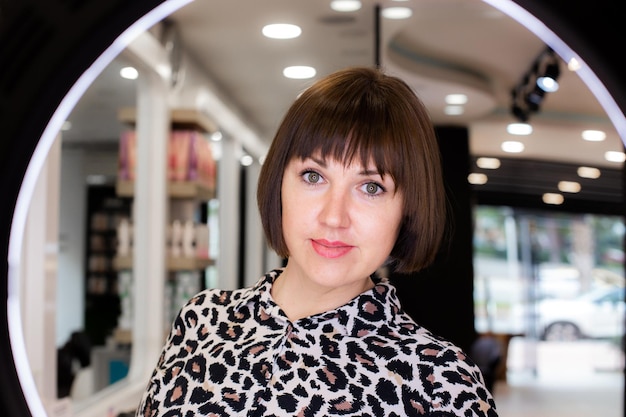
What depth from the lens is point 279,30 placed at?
1932 mm

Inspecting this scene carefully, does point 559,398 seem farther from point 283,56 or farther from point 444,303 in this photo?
point 283,56

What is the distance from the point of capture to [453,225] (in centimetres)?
182

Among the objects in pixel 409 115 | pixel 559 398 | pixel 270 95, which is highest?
pixel 270 95

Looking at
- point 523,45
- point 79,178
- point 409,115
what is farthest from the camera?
point 79,178

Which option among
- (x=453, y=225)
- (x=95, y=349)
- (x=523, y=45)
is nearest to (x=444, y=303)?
(x=453, y=225)

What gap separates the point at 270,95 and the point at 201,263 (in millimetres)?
675

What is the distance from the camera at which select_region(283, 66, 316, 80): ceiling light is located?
A: 1.82 m

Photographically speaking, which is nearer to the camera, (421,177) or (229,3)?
(421,177)

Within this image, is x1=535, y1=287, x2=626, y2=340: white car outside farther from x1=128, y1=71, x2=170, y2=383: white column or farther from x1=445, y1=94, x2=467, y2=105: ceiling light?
x1=128, y1=71, x2=170, y2=383: white column

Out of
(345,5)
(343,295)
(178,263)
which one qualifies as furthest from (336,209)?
(178,263)

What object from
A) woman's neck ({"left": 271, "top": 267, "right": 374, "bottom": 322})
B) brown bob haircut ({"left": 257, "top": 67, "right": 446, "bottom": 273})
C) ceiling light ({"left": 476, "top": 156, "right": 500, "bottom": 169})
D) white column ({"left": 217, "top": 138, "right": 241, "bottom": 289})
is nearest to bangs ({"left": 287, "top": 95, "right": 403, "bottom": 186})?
brown bob haircut ({"left": 257, "top": 67, "right": 446, "bottom": 273})

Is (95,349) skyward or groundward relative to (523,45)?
groundward

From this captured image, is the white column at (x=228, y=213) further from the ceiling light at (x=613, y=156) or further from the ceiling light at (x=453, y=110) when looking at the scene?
the ceiling light at (x=613, y=156)

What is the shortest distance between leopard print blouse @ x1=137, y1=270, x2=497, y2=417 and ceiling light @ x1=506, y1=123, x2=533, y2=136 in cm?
87
